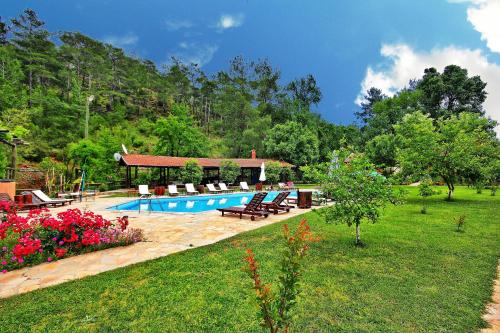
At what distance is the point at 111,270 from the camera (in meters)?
5.05

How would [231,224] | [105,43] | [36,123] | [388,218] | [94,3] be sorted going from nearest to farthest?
1. [231,224]
2. [388,218]
3. [36,123]
4. [105,43]
5. [94,3]

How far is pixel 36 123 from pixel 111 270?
99.5ft

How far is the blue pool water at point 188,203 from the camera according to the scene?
15.5 metres

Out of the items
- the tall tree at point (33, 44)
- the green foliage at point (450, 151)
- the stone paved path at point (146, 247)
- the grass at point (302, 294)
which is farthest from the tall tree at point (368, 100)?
the grass at point (302, 294)

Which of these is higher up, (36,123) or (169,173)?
(36,123)

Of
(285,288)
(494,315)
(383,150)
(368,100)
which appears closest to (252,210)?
(494,315)

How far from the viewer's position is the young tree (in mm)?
5973

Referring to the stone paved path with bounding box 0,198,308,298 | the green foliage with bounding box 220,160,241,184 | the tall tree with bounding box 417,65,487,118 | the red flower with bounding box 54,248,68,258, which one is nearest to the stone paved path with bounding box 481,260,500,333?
the stone paved path with bounding box 0,198,308,298

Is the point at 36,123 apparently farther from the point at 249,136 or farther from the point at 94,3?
the point at 94,3

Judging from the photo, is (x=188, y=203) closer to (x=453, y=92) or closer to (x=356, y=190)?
(x=356, y=190)

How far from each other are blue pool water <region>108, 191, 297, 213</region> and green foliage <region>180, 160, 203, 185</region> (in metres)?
2.91

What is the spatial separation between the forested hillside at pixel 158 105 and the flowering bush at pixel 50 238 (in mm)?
13900

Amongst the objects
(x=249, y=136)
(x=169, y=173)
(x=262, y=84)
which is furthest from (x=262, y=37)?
(x=169, y=173)

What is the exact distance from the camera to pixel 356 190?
6.07 metres
